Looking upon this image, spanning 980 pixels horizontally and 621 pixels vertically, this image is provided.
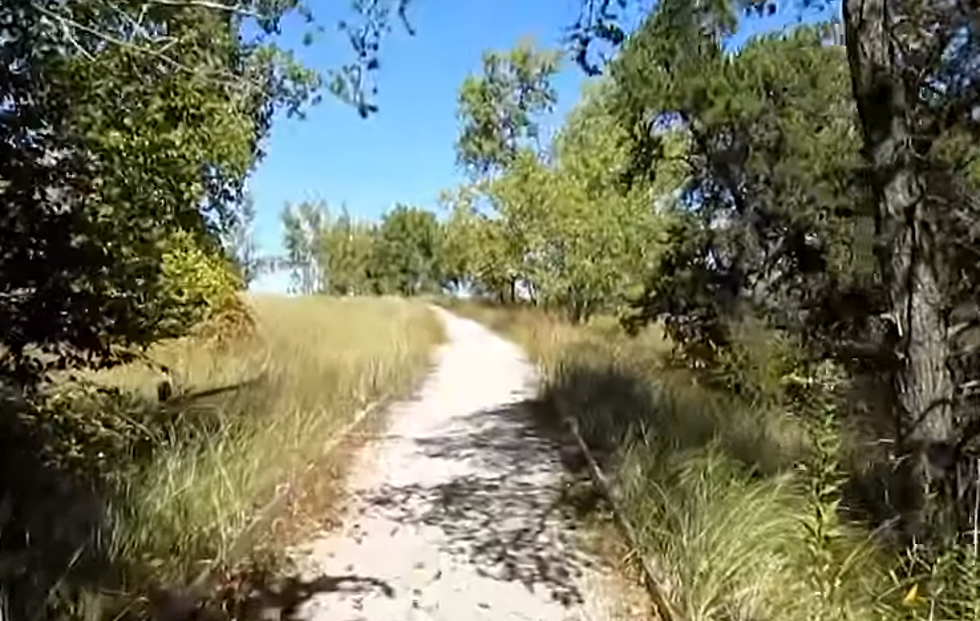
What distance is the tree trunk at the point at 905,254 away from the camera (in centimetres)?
688

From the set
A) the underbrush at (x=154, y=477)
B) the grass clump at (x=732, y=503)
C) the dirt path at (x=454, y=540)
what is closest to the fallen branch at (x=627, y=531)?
the grass clump at (x=732, y=503)

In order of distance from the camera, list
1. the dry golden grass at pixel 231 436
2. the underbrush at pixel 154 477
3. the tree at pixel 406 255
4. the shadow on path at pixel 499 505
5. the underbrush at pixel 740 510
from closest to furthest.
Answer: the underbrush at pixel 740 510 < the underbrush at pixel 154 477 < the dry golden grass at pixel 231 436 < the shadow on path at pixel 499 505 < the tree at pixel 406 255

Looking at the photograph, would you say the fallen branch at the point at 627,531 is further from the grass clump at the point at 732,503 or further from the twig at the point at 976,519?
the twig at the point at 976,519

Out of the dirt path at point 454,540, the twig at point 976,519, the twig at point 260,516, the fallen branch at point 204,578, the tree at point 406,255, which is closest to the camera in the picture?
the twig at point 976,519

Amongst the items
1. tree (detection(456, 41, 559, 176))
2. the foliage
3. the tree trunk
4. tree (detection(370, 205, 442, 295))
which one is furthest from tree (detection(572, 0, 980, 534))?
tree (detection(370, 205, 442, 295))

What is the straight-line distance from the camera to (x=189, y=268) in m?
15.4

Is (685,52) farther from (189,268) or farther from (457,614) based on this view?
(457,614)

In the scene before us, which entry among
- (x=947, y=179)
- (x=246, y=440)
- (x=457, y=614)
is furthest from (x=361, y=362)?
(x=457, y=614)

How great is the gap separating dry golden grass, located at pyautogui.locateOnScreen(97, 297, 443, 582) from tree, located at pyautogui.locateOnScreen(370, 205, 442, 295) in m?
72.1

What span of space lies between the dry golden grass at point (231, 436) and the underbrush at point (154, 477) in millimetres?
16

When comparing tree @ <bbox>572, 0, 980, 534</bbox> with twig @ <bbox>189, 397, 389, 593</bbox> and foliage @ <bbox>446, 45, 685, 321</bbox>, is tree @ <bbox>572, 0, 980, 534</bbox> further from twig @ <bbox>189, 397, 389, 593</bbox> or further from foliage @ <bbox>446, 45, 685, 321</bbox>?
foliage @ <bbox>446, 45, 685, 321</bbox>

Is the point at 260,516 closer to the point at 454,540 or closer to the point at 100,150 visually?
the point at 454,540

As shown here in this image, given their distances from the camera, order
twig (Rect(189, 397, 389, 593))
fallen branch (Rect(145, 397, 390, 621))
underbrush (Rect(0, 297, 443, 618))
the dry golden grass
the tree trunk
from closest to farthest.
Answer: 1. fallen branch (Rect(145, 397, 390, 621))
2. underbrush (Rect(0, 297, 443, 618))
3. twig (Rect(189, 397, 389, 593))
4. the dry golden grass
5. the tree trunk

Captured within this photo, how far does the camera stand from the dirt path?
6.36 metres
